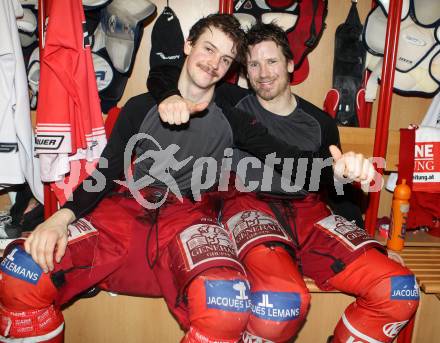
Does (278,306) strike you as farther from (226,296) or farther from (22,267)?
(22,267)

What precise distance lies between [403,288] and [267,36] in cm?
98

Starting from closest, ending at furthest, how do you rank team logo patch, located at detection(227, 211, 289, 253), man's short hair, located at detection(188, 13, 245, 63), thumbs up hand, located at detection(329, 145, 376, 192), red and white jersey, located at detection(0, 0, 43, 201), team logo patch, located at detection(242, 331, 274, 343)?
thumbs up hand, located at detection(329, 145, 376, 192) < team logo patch, located at detection(242, 331, 274, 343) < team logo patch, located at detection(227, 211, 289, 253) < man's short hair, located at detection(188, 13, 245, 63) < red and white jersey, located at detection(0, 0, 43, 201)

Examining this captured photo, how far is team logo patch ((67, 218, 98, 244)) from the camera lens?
3.70 feet

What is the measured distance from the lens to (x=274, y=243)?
1174 mm

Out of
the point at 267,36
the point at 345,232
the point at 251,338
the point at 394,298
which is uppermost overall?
the point at 267,36

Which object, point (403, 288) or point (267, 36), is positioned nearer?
point (403, 288)

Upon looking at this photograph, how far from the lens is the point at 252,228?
1.21 m

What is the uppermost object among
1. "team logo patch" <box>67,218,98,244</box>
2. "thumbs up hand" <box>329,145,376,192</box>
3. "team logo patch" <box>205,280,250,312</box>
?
"thumbs up hand" <box>329,145,376,192</box>

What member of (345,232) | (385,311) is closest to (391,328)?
(385,311)

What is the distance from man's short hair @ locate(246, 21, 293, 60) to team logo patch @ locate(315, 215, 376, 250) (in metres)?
0.66

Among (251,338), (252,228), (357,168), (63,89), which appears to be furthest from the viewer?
(63,89)

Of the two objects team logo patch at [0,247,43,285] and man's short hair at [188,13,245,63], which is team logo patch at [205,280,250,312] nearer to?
team logo patch at [0,247,43,285]

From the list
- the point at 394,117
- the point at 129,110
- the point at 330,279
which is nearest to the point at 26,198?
the point at 129,110

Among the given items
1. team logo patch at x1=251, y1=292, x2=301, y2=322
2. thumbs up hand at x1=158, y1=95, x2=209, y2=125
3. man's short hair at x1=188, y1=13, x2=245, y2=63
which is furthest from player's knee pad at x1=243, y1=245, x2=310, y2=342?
A: man's short hair at x1=188, y1=13, x2=245, y2=63
